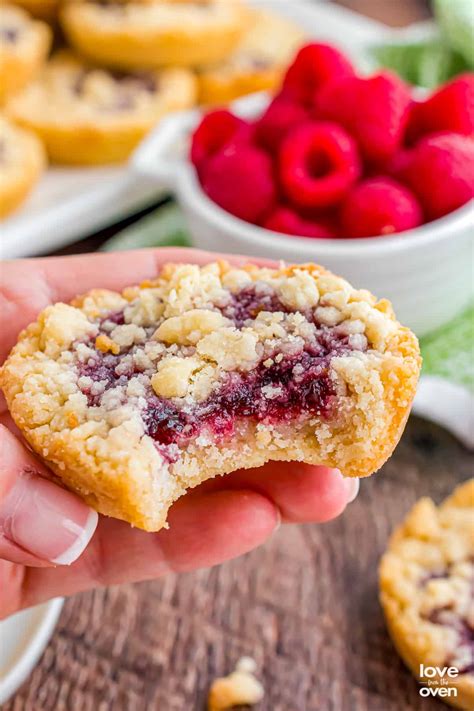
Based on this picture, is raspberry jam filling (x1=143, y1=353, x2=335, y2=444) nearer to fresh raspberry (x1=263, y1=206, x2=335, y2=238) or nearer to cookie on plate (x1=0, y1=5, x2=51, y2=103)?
fresh raspberry (x1=263, y1=206, x2=335, y2=238)

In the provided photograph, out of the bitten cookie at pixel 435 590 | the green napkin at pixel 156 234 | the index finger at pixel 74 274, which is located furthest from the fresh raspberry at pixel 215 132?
the bitten cookie at pixel 435 590

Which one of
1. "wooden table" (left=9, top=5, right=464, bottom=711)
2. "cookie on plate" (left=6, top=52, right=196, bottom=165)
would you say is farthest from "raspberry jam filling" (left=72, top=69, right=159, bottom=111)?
"wooden table" (left=9, top=5, right=464, bottom=711)

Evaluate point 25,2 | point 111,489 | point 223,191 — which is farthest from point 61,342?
point 25,2

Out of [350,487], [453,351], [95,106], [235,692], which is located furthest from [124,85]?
[235,692]

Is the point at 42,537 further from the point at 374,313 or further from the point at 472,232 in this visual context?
the point at 472,232

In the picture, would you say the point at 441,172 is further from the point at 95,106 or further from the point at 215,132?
the point at 95,106

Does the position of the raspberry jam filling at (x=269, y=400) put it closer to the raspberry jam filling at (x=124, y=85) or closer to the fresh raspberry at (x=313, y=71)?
the fresh raspberry at (x=313, y=71)
